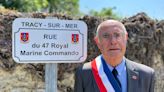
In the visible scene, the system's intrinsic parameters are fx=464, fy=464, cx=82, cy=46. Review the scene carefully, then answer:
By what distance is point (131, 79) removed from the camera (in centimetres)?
370

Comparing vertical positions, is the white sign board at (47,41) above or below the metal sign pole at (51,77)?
above

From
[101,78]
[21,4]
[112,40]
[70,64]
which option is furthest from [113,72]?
[21,4]

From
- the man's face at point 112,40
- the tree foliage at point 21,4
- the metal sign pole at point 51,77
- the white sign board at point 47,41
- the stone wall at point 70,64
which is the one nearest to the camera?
the man's face at point 112,40

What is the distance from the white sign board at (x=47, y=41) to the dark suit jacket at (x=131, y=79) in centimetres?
24

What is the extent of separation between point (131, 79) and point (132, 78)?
1cm

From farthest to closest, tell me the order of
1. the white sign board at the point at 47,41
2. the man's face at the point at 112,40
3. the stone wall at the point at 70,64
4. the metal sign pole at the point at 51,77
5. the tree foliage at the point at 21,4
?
the tree foliage at the point at 21,4
the stone wall at the point at 70,64
the metal sign pole at the point at 51,77
the white sign board at the point at 47,41
the man's face at the point at 112,40

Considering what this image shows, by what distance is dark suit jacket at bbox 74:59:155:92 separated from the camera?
12.2ft

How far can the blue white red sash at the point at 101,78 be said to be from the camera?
3699 mm

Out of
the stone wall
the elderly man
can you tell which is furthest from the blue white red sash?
the stone wall

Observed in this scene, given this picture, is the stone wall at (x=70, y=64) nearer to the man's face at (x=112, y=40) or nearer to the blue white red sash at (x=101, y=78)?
the blue white red sash at (x=101, y=78)

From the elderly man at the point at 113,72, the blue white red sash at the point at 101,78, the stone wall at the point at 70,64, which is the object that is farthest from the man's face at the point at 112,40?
the stone wall at the point at 70,64

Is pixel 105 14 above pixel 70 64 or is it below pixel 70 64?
below

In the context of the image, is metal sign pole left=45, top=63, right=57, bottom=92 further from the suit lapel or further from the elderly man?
the suit lapel

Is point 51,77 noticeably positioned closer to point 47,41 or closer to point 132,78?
point 47,41
